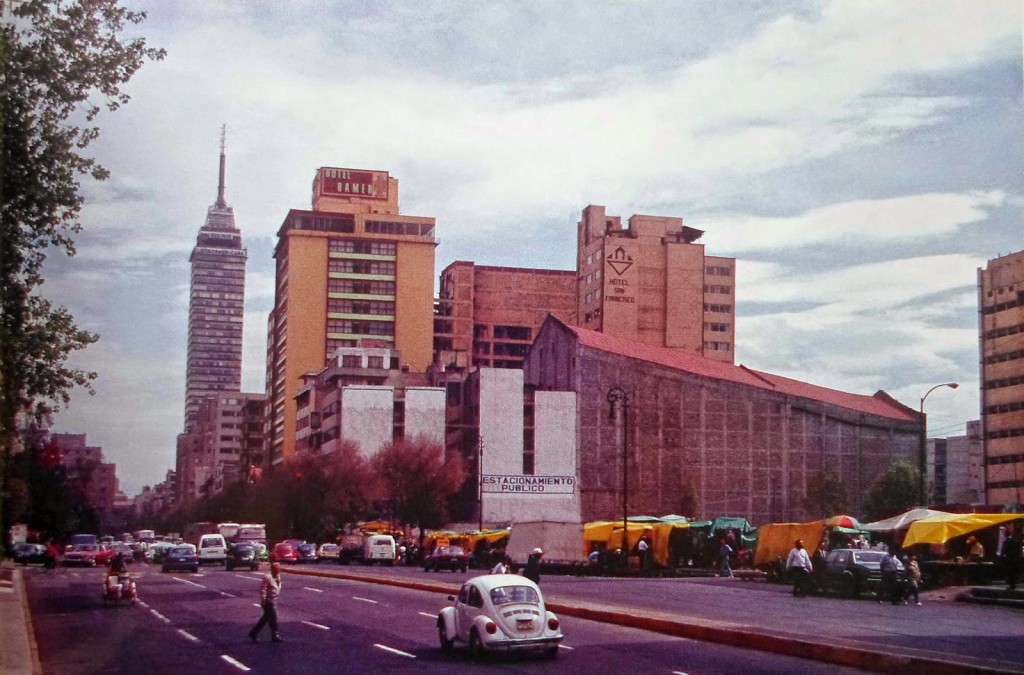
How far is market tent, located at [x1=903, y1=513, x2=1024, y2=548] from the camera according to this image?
157 ft

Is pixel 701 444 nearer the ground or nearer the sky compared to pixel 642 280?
nearer the ground

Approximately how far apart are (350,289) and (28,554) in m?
88.0

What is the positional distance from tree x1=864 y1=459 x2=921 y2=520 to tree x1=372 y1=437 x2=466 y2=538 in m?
34.6

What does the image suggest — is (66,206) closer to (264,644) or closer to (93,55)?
(93,55)

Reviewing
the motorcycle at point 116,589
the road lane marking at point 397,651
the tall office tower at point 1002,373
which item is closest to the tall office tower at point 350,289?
the tall office tower at point 1002,373

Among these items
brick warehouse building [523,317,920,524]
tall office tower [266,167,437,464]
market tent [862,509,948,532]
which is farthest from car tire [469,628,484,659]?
tall office tower [266,167,437,464]

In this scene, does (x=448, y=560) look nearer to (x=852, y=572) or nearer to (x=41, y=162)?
(x=852, y=572)

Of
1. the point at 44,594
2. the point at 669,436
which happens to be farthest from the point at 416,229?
the point at 44,594

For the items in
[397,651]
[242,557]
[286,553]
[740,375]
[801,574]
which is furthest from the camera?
[740,375]

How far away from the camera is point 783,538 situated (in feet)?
183

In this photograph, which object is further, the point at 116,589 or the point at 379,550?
the point at 379,550

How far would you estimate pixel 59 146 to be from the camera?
2611cm

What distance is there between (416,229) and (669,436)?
70.3 m

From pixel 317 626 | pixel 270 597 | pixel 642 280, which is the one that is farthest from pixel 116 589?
pixel 642 280
